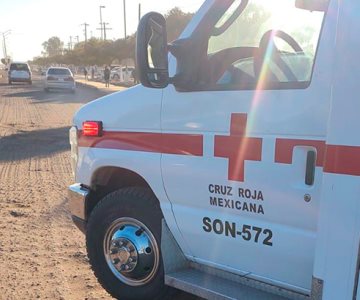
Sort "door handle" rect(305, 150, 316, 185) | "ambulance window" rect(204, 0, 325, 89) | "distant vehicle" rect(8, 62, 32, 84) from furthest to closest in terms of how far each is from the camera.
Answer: "distant vehicle" rect(8, 62, 32, 84)
"ambulance window" rect(204, 0, 325, 89)
"door handle" rect(305, 150, 316, 185)

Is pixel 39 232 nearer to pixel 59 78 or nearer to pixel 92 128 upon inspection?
pixel 92 128

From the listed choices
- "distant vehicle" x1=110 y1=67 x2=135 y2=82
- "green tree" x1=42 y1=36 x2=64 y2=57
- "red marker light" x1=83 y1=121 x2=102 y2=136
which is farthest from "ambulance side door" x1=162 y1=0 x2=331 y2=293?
"green tree" x1=42 y1=36 x2=64 y2=57

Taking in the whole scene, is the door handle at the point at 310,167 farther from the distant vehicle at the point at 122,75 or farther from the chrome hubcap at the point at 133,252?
the distant vehicle at the point at 122,75

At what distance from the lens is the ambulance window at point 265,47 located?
2773 millimetres

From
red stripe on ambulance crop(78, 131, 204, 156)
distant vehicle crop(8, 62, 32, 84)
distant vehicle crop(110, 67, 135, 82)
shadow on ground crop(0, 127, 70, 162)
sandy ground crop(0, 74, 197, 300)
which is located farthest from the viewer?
distant vehicle crop(110, 67, 135, 82)

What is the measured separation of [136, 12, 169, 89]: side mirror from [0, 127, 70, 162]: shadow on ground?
8.12 meters

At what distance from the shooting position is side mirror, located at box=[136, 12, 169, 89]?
9.14 ft

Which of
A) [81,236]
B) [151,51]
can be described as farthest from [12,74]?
[151,51]

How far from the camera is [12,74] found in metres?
43.9

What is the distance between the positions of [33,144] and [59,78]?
69.7 ft

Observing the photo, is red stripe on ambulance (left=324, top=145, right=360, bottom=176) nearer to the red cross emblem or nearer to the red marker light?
the red cross emblem

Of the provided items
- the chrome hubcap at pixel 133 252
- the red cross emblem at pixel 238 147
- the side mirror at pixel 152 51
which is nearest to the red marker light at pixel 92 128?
the chrome hubcap at pixel 133 252

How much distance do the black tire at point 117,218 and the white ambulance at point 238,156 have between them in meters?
0.01

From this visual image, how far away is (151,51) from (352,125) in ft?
4.14
